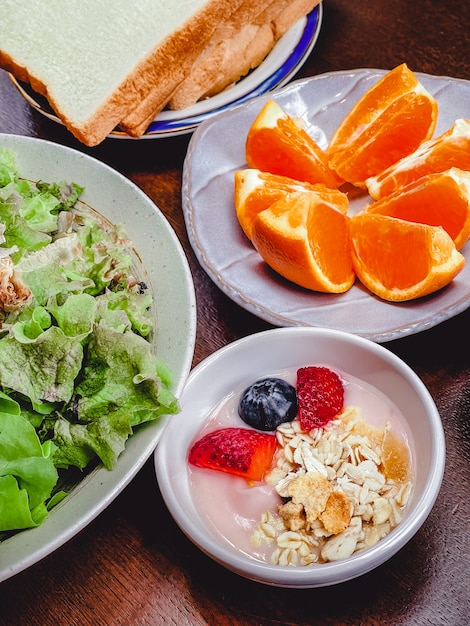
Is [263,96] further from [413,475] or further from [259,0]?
[413,475]

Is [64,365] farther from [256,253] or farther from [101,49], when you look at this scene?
[101,49]

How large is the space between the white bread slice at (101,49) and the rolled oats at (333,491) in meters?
0.71

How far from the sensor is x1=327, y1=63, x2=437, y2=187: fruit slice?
1.10m

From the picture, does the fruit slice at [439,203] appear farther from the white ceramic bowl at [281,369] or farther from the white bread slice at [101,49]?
the white bread slice at [101,49]

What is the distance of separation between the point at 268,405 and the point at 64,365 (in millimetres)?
247

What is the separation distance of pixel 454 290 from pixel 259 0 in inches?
27.4

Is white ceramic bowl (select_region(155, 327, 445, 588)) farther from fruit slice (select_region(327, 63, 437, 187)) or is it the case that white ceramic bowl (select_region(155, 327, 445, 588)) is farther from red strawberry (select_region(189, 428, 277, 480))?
fruit slice (select_region(327, 63, 437, 187))

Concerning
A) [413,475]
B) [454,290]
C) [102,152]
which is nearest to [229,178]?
[102,152]

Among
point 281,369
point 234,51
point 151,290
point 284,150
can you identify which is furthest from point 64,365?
point 234,51

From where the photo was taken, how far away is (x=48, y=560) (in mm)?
809

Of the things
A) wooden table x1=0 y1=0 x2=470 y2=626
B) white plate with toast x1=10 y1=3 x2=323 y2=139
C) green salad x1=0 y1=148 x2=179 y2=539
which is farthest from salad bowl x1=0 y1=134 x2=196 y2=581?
white plate with toast x1=10 y1=3 x2=323 y2=139

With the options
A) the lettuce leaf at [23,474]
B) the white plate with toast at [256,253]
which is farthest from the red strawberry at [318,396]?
the lettuce leaf at [23,474]

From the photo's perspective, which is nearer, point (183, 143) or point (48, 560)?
point (48, 560)

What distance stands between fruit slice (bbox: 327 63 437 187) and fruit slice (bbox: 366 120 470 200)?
26 millimetres
